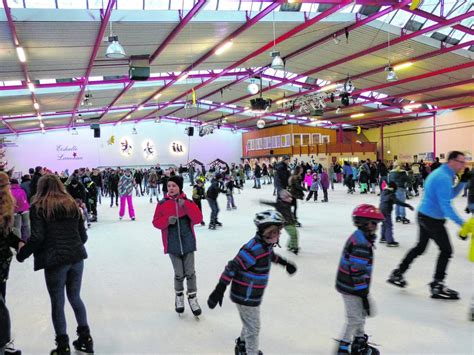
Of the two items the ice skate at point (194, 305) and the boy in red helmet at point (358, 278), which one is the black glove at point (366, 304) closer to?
the boy in red helmet at point (358, 278)

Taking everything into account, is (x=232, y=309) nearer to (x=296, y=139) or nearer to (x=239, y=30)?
(x=239, y=30)

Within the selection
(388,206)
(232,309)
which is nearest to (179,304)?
(232,309)

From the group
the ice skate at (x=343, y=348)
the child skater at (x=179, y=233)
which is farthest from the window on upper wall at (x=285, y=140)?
the ice skate at (x=343, y=348)

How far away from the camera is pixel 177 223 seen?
2.85 meters

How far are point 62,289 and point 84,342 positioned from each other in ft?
1.25

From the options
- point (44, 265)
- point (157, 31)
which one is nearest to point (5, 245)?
point (44, 265)

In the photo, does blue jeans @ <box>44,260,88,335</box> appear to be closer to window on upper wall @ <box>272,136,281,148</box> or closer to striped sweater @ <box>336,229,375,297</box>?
striped sweater @ <box>336,229,375,297</box>

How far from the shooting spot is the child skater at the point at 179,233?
2.83 m

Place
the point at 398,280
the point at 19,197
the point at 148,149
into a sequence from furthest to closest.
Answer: the point at 148,149
the point at 19,197
the point at 398,280

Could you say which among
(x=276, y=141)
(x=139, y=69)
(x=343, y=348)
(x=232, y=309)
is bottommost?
(x=232, y=309)

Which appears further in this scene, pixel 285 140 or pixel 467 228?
pixel 285 140

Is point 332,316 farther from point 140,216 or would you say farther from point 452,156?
A: point 140,216

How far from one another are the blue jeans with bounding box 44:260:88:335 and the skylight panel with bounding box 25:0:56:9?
288 inches

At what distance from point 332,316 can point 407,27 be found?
10.2m
